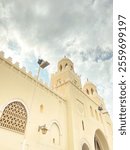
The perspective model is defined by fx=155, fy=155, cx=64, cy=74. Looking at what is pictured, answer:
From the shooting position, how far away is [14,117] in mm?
6730

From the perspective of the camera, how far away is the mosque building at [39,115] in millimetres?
6441

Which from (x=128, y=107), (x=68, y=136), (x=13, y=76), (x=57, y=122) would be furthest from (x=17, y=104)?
(x=128, y=107)

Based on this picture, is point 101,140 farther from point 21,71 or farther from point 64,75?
point 21,71

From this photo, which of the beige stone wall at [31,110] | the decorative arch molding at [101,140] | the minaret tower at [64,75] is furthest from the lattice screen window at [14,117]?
the decorative arch molding at [101,140]

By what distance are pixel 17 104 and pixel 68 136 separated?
4.25 m

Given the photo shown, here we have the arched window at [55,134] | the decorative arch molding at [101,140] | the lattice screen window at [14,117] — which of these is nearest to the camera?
the lattice screen window at [14,117]

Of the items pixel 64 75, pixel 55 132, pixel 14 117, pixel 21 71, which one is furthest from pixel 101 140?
pixel 21 71

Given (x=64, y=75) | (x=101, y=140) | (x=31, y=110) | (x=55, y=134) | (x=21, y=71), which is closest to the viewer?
(x=31, y=110)

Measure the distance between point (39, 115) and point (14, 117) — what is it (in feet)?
5.14

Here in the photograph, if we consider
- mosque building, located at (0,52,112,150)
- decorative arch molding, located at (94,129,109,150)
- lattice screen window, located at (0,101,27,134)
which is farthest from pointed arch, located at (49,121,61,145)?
decorative arch molding, located at (94,129,109,150)

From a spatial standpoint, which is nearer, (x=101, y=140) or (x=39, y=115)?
(x=39, y=115)

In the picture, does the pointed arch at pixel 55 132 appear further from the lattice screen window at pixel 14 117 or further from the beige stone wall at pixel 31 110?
the lattice screen window at pixel 14 117

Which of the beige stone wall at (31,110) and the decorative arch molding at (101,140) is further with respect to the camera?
the decorative arch molding at (101,140)

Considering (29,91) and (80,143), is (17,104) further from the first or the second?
(80,143)
